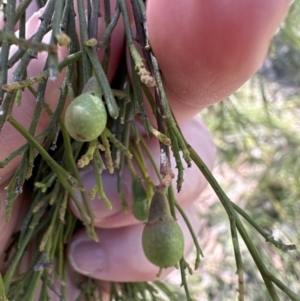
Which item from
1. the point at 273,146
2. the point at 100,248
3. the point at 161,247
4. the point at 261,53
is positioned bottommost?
the point at 273,146

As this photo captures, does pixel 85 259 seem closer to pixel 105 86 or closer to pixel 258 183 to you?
pixel 105 86

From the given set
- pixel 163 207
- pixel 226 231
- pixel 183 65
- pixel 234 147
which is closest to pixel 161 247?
pixel 163 207

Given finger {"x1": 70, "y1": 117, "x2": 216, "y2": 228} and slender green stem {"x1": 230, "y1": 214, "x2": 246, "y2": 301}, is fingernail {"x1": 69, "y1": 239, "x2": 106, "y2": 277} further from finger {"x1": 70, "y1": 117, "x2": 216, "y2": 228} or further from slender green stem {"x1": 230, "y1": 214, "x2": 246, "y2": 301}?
slender green stem {"x1": 230, "y1": 214, "x2": 246, "y2": 301}

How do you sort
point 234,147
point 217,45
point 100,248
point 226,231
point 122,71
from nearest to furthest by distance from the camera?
point 217,45 < point 122,71 < point 100,248 < point 234,147 < point 226,231

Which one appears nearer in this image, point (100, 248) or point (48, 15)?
point (48, 15)

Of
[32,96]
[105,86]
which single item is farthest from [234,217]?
[32,96]

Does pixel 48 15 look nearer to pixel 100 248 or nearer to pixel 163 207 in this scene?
pixel 163 207

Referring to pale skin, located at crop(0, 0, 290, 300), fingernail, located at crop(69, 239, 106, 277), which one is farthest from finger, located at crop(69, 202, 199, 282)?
pale skin, located at crop(0, 0, 290, 300)
